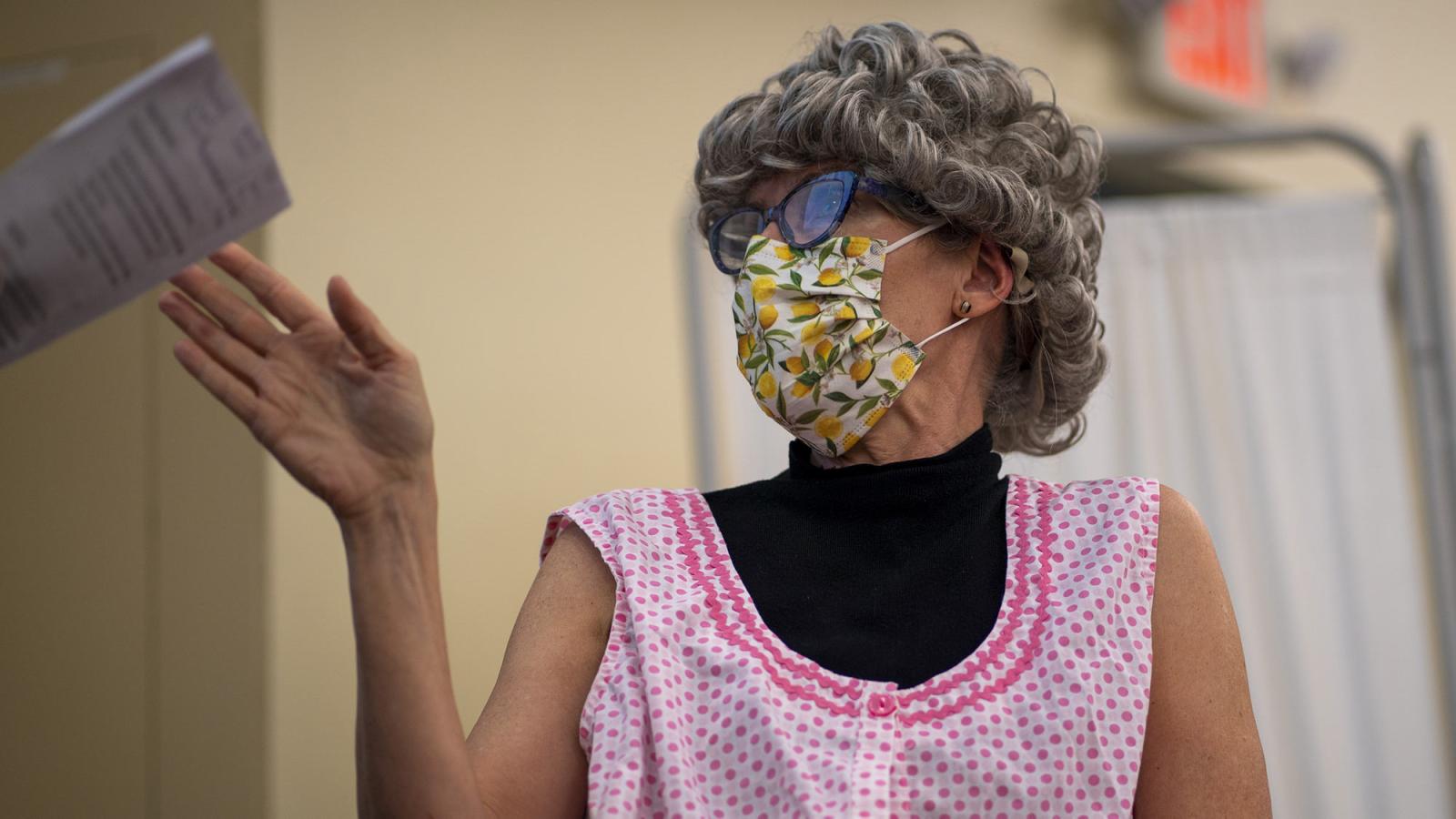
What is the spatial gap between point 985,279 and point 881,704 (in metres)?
0.62

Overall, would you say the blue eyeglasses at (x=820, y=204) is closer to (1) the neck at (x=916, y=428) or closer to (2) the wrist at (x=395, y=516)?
(1) the neck at (x=916, y=428)

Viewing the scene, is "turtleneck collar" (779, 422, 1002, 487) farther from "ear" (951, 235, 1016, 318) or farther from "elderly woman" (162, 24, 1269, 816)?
"ear" (951, 235, 1016, 318)

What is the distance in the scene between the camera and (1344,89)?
4.93 metres

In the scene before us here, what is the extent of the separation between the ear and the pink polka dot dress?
0.34 m

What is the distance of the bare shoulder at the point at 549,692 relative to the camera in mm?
1562

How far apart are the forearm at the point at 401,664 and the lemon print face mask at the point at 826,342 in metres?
0.57

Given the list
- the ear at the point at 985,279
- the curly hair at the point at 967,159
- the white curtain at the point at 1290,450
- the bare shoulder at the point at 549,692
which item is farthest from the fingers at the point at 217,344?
the white curtain at the point at 1290,450

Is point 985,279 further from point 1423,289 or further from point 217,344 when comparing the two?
point 1423,289

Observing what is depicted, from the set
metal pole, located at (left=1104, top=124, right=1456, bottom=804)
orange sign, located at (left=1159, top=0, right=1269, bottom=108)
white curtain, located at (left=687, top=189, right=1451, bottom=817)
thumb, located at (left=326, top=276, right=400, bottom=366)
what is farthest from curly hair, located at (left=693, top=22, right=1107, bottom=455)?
orange sign, located at (left=1159, top=0, right=1269, bottom=108)

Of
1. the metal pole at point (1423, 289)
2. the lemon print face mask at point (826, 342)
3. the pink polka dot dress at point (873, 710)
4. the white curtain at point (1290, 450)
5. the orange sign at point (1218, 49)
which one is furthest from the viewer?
the orange sign at point (1218, 49)

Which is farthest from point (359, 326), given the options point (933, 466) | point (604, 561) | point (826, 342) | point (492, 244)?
point (492, 244)

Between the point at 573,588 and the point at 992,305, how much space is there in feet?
2.16

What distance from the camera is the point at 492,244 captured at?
11.6 feet

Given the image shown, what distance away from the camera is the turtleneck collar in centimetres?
180
